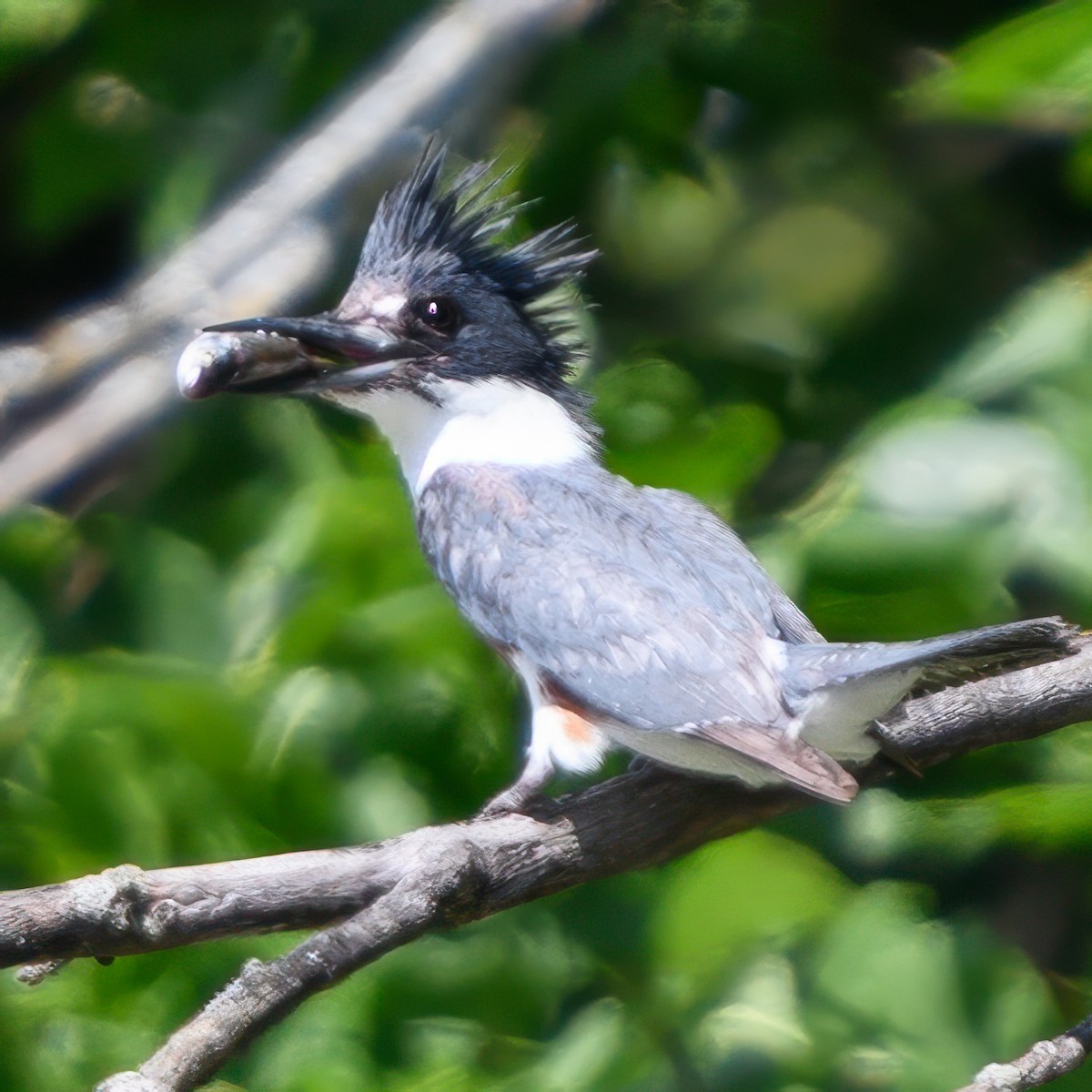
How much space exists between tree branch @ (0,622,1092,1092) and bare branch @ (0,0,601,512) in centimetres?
44

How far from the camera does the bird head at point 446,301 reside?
1.34 meters

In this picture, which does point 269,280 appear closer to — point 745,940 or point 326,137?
point 326,137

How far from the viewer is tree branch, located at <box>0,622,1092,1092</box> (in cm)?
80

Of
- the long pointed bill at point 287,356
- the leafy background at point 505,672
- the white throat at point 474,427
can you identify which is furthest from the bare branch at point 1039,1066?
the long pointed bill at point 287,356

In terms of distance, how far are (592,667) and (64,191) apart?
789 mm

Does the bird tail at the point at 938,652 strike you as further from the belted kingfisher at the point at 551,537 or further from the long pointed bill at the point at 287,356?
the long pointed bill at the point at 287,356

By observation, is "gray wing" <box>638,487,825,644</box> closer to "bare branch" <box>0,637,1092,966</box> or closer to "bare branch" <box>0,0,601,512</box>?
"bare branch" <box>0,637,1092,966</box>

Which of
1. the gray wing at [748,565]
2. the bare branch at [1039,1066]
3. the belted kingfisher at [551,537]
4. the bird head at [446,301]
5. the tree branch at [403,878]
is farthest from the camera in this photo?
the bird head at [446,301]

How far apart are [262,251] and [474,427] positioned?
263 millimetres

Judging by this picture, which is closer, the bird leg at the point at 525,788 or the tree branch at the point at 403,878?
the tree branch at the point at 403,878

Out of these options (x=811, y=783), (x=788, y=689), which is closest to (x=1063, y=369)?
(x=788, y=689)

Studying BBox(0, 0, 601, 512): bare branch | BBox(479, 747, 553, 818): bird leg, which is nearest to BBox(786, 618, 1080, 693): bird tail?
BBox(479, 747, 553, 818): bird leg

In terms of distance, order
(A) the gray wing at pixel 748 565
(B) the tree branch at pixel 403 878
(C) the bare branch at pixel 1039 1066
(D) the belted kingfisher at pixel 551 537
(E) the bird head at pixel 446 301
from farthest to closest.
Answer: (E) the bird head at pixel 446 301, (A) the gray wing at pixel 748 565, (D) the belted kingfisher at pixel 551 537, (C) the bare branch at pixel 1039 1066, (B) the tree branch at pixel 403 878

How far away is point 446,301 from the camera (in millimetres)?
1398
